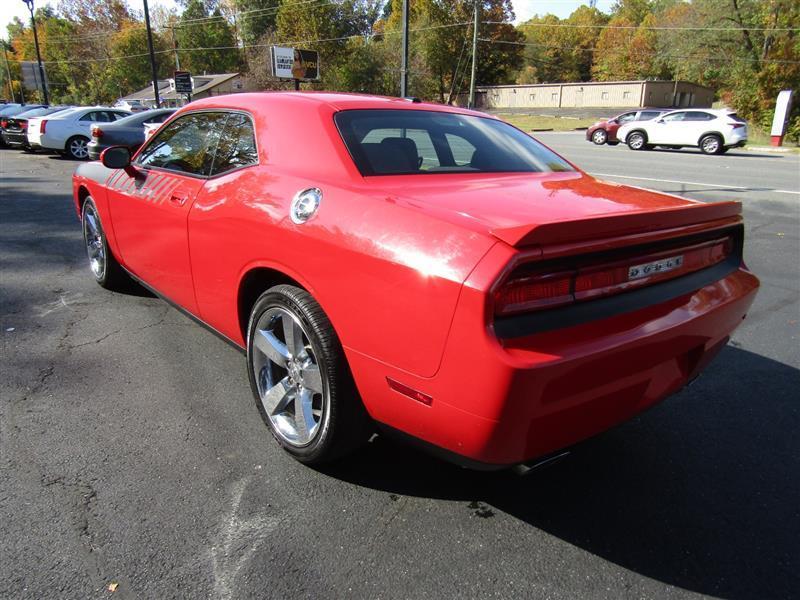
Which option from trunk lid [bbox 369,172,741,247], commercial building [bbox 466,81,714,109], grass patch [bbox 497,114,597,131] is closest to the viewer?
trunk lid [bbox 369,172,741,247]

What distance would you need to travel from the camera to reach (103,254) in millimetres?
4688

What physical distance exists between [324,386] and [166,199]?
5.71 feet

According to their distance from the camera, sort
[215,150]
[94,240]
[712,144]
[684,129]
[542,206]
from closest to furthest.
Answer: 1. [542,206]
2. [215,150]
3. [94,240]
4. [712,144]
5. [684,129]

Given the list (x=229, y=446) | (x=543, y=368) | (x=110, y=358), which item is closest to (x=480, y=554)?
(x=543, y=368)

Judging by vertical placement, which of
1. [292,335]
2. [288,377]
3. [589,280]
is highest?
[589,280]

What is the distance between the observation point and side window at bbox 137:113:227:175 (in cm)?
318

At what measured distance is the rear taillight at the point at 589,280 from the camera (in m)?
1.75

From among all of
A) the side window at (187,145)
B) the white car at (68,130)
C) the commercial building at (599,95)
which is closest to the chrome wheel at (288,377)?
the side window at (187,145)

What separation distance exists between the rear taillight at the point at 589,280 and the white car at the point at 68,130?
A: 58.2ft

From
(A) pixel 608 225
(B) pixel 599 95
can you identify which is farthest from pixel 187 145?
(B) pixel 599 95

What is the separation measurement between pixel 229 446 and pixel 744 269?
2600 millimetres

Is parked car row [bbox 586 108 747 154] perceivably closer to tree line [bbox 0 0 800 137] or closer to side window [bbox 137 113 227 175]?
side window [bbox 137 113 227 175]

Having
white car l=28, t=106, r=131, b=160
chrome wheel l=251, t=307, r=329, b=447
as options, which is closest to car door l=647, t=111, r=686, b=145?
white car l=28, t=106, r=131, b=160

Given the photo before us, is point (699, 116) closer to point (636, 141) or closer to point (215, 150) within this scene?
point (636, 141)
